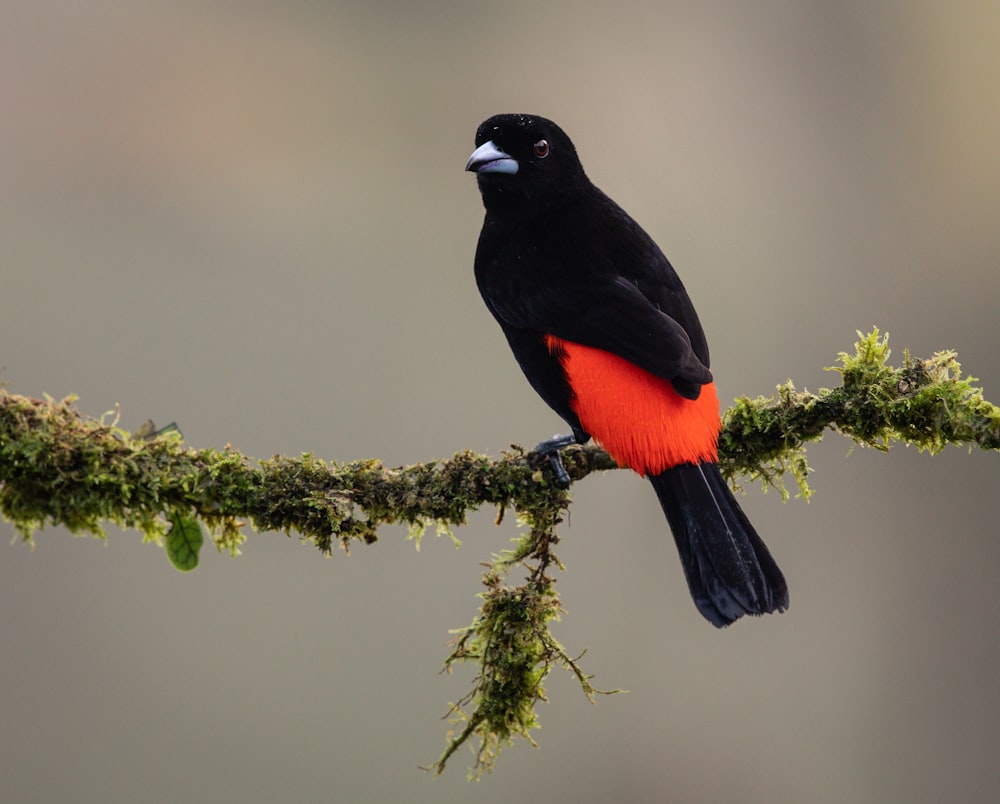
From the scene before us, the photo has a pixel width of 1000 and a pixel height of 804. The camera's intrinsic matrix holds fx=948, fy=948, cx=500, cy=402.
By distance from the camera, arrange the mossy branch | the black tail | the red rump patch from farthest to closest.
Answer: the red rump patch
the black tail
the mossy branch

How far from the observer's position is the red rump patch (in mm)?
2352

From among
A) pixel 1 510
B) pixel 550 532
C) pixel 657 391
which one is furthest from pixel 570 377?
pixel 1 510

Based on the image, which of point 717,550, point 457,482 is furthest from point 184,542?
point 717,550

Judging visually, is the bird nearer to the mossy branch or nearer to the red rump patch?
the red rump patch

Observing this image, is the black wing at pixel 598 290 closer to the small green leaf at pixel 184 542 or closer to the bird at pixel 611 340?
the bird at pixel 611 340

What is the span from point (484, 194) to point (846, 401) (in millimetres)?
1388

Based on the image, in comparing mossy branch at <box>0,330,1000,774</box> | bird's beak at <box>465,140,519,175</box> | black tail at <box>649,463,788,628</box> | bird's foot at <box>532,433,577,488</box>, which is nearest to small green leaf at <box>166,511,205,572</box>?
mossy branch at <box>0,330,1000,774</box>

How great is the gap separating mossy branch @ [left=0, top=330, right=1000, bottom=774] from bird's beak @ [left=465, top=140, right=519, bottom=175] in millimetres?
971

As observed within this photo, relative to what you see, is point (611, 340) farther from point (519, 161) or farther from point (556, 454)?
point (519, 161)

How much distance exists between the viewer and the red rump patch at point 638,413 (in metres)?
2.35

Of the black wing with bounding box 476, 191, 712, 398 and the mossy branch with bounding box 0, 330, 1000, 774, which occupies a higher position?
the black wing with bounding box 476, 191, 712, 398

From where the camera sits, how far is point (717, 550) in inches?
89.1

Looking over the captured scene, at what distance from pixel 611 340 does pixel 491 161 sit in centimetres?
83

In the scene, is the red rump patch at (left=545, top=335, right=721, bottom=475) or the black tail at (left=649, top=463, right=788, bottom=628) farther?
the red rump patch at (left=545, top=335, right=721, bottom=475)
